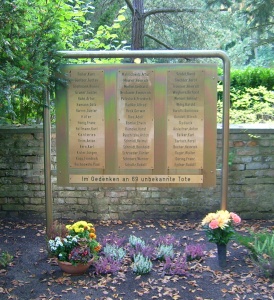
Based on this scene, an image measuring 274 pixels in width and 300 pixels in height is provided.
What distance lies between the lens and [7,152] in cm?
581

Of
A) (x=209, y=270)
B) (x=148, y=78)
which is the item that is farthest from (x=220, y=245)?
(x=148, y=78)

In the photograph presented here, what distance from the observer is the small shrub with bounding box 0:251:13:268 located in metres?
4.38

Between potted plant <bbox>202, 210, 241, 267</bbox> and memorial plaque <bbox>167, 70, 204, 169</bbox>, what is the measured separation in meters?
0.62

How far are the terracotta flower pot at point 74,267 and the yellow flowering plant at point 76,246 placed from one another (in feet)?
0.12

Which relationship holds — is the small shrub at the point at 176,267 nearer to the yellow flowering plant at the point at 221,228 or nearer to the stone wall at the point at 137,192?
the yellow flowering plant at the point at 221,228

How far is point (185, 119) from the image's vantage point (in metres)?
4.62

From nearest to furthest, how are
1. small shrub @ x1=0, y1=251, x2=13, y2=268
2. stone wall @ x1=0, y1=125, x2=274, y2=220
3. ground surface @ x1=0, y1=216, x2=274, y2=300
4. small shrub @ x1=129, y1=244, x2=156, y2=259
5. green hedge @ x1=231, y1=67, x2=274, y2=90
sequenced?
ground surface @ x1=0, y1=216, x2=274, y2=300
small shrub @ x1=0, y1=251, x2=13, y2=268
small shrub @ x1=129, y1=244, x2=156, y2=259
stone wall @ x1=0, y1=125, x2=274, y2=220
green hedge @ x1=231, y1=67, x2=274, y2=90

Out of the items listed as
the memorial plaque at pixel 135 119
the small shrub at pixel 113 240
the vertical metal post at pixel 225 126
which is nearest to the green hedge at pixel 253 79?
the vertical metal post at pixel 225 126

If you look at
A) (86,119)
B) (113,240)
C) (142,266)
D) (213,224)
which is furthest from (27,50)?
(213,224)

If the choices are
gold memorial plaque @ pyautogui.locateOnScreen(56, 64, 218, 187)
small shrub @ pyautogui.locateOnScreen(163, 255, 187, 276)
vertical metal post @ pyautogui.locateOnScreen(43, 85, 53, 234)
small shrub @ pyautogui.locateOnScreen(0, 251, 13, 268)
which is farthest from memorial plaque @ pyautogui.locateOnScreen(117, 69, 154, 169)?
small shrub @ pyautogui.locateOnScreen(0, 251, 13, 268)

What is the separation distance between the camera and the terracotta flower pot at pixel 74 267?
4141 mm

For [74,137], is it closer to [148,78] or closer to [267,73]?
[148,78]

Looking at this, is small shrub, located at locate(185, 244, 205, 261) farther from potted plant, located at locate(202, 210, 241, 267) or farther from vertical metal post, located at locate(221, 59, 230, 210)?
vertical metal post, located at locate(221, 59, 230, 210)

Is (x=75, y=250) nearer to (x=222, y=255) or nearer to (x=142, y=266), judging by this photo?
(x=142, y=266)
